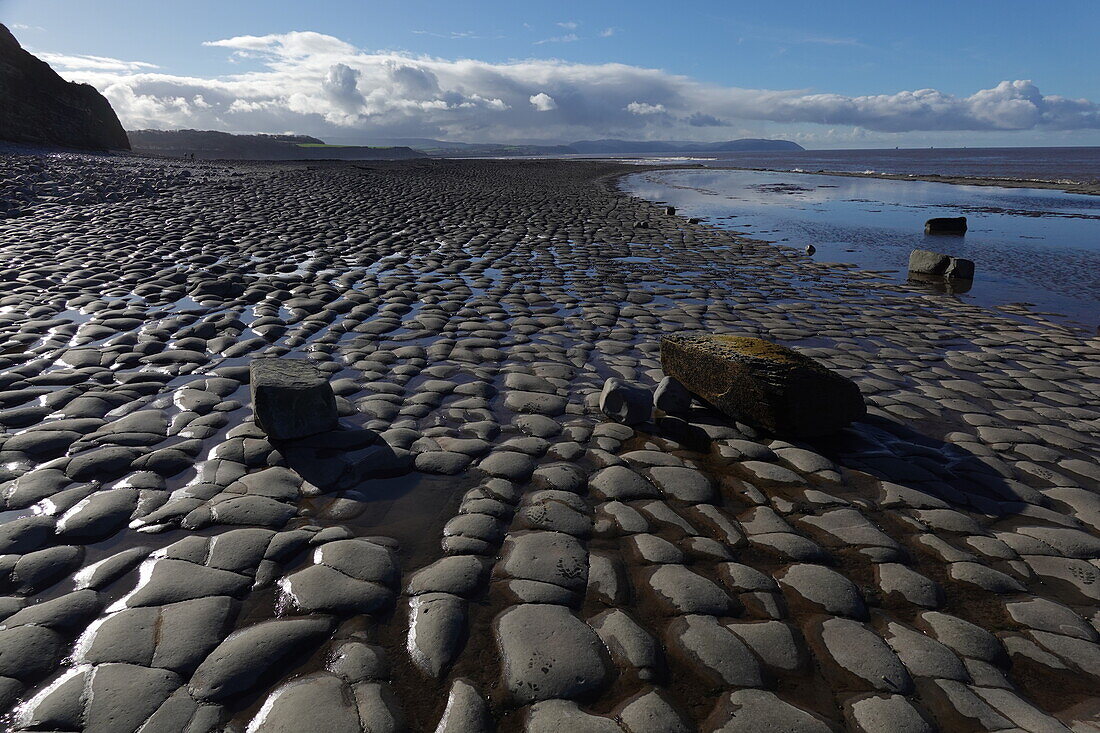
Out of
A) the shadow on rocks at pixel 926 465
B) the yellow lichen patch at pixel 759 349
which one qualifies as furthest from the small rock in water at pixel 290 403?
the shadow on rocks at pixel 926 465

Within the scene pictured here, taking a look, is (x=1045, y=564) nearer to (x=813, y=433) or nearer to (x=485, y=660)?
(x=813, y=433)

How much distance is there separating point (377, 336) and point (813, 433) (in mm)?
4529

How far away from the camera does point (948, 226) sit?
55.5 ft

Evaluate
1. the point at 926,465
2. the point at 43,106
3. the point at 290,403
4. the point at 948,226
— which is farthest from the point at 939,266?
the point at 43,106

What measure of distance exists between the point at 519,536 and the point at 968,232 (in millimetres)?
19531

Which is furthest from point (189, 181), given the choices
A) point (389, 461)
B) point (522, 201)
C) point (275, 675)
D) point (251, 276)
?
point (275, 675)

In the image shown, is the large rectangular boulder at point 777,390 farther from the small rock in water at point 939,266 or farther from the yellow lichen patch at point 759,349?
the small rock in water at point 939,266

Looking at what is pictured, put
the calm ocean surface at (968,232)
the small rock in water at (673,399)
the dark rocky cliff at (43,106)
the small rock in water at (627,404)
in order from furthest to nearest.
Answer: the dark rocky cliff at (43,106), the calm ocean surface at (968,232), the small rock in water at (673,399), the small rock in water at (627,404)

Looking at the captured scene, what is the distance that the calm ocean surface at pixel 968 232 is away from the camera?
1036 cm

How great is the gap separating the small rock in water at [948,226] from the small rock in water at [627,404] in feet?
54.3

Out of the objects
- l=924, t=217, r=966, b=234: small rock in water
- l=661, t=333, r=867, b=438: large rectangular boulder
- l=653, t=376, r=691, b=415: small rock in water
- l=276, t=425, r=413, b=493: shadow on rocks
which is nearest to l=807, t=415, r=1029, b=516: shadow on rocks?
l=661, t=333, r=867, b=438: large rectangular boulder

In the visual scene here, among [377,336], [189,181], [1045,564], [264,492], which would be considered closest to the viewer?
[1045,564]

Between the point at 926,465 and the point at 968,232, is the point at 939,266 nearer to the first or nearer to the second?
the point at 926,465

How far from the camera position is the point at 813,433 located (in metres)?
4.47
